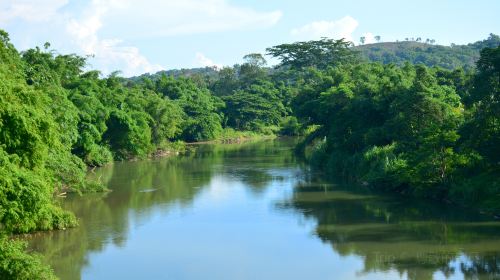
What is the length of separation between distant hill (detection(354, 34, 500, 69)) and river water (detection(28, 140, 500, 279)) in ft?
316

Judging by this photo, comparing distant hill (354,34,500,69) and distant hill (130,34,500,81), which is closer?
distant hill (130,34,500,81)

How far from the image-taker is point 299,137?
85.1 meters

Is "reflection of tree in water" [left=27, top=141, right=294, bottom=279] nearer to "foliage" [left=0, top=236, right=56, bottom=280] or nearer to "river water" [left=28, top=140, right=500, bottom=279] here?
"river water" [left=28, top=140, right=500, bottom=279]

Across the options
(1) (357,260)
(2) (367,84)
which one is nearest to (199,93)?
(2) (367,84)

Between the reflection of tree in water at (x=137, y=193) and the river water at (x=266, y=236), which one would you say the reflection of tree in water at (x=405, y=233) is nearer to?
the river water at (x=266, y=236)

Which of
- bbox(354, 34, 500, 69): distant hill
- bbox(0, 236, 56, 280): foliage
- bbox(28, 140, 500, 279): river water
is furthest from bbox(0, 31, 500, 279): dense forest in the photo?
bbox(354, 34, 500, 69): distant hill

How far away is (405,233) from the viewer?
26547mm

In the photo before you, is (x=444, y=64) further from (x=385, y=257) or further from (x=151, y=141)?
(x=385, y=257)

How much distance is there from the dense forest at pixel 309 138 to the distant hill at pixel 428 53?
7746cm

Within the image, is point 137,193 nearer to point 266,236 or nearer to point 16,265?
point 266,236

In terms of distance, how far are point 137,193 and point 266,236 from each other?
1330 centimetres

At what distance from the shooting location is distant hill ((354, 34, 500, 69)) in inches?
5473

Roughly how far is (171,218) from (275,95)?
215 ft

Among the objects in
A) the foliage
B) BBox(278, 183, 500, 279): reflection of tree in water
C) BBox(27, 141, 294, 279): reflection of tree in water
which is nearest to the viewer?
the foliage
